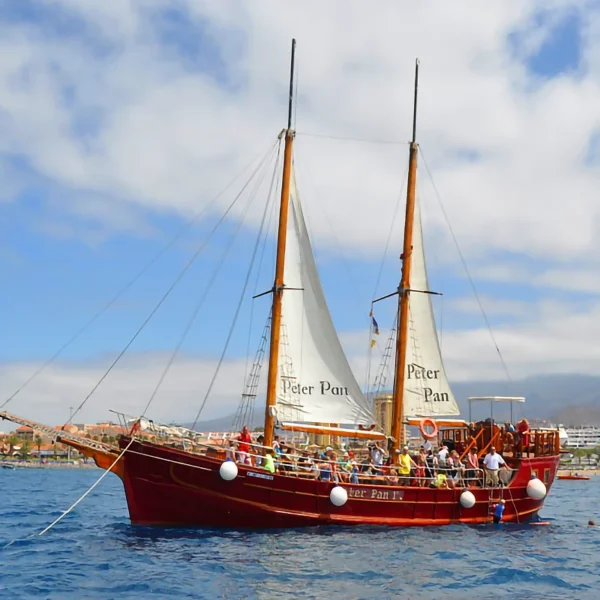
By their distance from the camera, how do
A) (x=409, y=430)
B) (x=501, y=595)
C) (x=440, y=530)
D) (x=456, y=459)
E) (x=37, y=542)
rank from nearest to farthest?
(x=501, y=595) → (x=37, y=542) → (x=440, y=530) → (x=456, y=459) → (x=409, y=430)

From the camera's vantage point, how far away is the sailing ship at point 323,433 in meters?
25.6

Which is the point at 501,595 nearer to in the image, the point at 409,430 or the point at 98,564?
the point at 98,564

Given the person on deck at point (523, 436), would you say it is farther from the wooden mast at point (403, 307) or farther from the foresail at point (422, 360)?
the wooden mast at point (403, 307)

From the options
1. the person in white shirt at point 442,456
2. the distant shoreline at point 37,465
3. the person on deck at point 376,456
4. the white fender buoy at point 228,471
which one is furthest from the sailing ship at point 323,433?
the distant shoreline at point 37,465

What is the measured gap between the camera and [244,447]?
26.7 meters

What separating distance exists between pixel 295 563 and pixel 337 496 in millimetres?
6143

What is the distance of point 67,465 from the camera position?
147 m

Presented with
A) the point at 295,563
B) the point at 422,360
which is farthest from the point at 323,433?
the point at 295,563

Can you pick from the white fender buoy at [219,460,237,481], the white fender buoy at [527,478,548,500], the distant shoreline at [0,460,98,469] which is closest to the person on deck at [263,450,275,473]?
the white fender buoy at [219,460,237,481]

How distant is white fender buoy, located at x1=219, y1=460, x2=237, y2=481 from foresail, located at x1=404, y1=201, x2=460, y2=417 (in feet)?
34.8

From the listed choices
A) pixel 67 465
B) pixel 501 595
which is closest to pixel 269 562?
pixel 501 595

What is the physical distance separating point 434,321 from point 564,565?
44.1ft

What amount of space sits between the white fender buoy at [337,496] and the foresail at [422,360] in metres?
7.95

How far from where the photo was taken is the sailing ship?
2558cm
